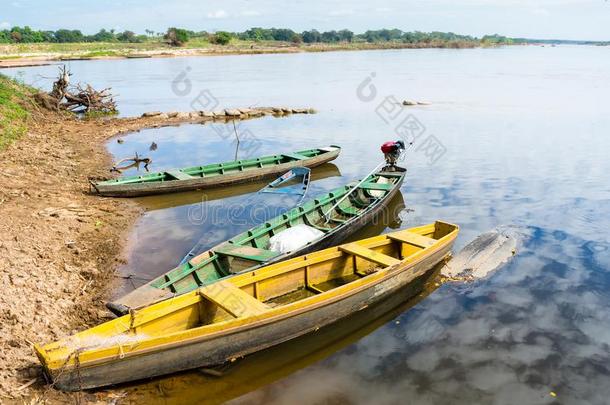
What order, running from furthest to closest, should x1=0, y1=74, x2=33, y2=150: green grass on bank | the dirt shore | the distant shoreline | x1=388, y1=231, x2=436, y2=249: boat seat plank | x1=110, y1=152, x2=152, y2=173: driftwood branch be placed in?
the distant shoreline < x1=110, y1=152, x2=152, y2=173: driftwood branch < x1=0, y1=74, x2=33, y2=150: green grass on bank < x1=388, y1=231, x2=436, y2=249: boat seat plank < the dirt shore

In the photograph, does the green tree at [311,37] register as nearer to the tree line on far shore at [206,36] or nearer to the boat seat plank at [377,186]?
the tree line on far shore at [206,36]

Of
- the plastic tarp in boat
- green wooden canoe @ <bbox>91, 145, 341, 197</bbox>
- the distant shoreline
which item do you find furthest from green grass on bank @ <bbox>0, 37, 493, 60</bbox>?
the plastic tarp in boat

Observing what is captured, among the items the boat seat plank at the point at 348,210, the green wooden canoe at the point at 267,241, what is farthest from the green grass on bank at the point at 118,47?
the boat seat plank at the point at 348,210

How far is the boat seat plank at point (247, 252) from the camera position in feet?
31.7

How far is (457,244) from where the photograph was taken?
12.4 m

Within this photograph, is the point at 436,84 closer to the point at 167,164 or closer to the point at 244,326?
the point at 167,164

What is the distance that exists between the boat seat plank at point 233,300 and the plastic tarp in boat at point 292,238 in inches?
89.8

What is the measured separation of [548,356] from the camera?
814 centimetres

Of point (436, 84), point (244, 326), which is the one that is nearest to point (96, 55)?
point (436, 84)

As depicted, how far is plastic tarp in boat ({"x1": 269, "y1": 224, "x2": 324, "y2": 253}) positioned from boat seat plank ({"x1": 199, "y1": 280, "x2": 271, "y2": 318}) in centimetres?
228

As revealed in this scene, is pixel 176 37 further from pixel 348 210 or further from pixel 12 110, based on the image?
pixel 348 210

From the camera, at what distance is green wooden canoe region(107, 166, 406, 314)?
860 cm

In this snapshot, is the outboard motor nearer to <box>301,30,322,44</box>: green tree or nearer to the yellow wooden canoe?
the yellow wooden canoe

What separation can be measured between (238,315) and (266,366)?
1161mm
